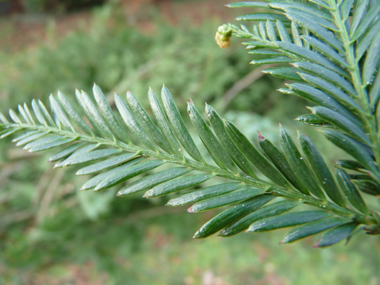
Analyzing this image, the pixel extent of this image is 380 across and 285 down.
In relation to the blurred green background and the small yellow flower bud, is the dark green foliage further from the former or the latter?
the blurred green background

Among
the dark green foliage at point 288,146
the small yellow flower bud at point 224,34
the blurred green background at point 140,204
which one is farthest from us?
the blurred green background at point 140,204

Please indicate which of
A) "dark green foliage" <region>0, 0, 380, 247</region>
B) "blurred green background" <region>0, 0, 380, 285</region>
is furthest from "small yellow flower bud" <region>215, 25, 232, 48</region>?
"blurred green background" <region>0, 0, 380, 285</region>

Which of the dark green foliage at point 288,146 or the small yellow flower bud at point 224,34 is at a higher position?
the small yellow flower bud at point 224,34

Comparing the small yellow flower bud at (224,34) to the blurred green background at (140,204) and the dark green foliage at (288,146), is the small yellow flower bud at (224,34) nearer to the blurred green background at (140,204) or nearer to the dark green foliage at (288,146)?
the dark green foliage at (288,146)

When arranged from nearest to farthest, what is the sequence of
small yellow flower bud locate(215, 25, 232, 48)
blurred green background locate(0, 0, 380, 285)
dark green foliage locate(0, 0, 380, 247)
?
dark green foliage locate(0, 0, 380, 247), small yellow flower bud locate(215, 25, 232, 48), blurred green background locate(0, 0, 380, 285)

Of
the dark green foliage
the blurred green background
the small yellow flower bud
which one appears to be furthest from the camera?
the blurred green background

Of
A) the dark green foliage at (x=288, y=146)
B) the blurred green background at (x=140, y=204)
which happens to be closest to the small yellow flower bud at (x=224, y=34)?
the dark green foliage at (x=288, y=146)

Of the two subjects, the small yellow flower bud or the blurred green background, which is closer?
the small yellow flower bud

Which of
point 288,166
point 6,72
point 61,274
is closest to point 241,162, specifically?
point 288,166

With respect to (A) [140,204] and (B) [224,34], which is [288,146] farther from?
(A) [140,204]

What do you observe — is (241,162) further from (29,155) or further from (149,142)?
(29,155)
